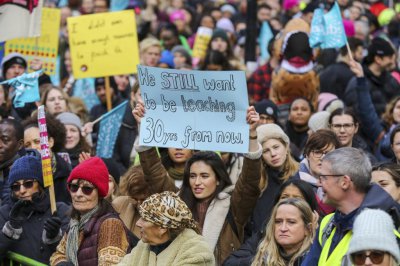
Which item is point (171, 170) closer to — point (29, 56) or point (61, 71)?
point (29, 56)

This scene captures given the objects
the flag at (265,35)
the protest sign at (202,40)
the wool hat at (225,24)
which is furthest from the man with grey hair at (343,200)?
the wool hat at (225,24)

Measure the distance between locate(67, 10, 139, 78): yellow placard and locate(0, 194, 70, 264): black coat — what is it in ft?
13.6

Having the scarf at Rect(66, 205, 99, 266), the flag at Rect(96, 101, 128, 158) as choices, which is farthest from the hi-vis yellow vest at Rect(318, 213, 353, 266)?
the flag at Rect(96, 101, 128, 158)

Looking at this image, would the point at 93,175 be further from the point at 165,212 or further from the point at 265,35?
the point at 265,35

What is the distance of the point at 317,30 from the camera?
12.8 meters

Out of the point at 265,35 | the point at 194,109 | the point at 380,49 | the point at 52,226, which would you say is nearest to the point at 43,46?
the point at 380,49

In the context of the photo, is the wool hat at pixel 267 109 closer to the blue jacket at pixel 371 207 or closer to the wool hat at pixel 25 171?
the wool hat at pixel 25 171

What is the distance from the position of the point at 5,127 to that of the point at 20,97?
3.54 feet

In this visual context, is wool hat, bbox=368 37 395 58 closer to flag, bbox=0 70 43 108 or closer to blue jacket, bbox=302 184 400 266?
flag, bbox=0 70 43 108

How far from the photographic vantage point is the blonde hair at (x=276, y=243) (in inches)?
305

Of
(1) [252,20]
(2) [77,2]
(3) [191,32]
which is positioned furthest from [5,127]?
(2) [77,2]

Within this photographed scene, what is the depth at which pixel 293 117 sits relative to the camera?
12000mm

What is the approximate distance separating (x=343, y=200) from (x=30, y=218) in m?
3.06

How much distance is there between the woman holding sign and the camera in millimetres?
8508
